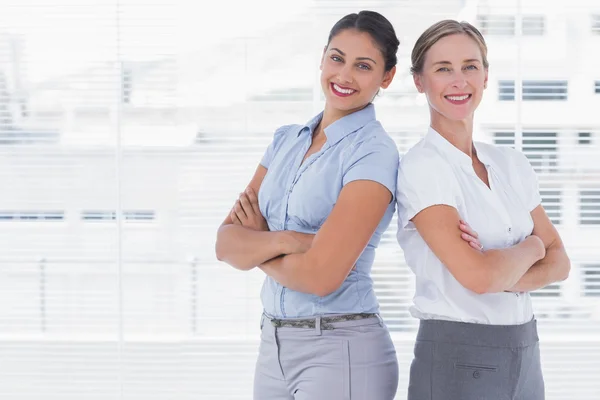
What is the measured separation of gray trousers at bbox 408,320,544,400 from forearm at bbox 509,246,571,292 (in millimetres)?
96

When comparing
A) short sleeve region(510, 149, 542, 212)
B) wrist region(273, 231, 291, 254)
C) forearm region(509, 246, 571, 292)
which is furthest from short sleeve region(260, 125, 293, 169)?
forearm region(509, 246, 571, 292)

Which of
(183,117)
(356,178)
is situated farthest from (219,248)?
(183,117)

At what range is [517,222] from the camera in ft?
5.70

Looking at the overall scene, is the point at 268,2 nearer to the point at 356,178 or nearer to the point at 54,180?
the point at 54,180

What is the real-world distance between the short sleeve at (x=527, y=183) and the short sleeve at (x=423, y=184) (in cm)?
27

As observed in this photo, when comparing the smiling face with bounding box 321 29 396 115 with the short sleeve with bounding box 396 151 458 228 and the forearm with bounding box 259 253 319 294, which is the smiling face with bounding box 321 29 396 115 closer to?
the short sleeve with bounding box 396 151 458 228

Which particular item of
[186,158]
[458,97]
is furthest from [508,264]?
[186,158]

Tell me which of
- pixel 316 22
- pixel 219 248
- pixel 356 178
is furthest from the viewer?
pixel 316 22

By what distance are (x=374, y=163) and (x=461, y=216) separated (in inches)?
9.4

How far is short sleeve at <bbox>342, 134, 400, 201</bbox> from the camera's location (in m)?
1.67

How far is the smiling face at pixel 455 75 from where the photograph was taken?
5.70 ft

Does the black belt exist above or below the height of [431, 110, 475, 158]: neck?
below

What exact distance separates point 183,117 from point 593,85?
182cm

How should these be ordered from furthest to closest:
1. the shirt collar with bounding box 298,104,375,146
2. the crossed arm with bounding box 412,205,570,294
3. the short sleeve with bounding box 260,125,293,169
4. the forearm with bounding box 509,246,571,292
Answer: the short sleeve with bounding box 260,125,293,169 < the shirt collar with bounding box 298,104,375,146 < the forearm with bounding box 509,246,571,292 < the crossed arm with bounding box 412,205,570,294
